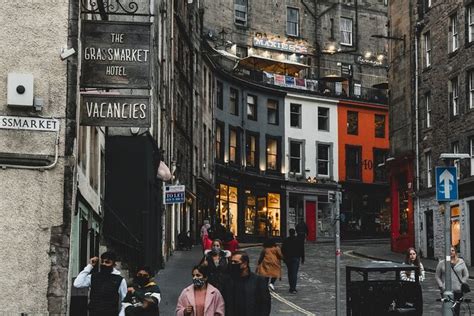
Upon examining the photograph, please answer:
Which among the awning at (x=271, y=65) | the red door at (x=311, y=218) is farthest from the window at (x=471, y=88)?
the red door at (x=311, y=218)

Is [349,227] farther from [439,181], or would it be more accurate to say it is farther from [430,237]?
[439,181]

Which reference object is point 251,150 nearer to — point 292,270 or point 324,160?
point 324,160

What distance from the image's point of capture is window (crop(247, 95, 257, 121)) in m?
60.0

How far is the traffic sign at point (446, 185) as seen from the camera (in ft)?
54.0

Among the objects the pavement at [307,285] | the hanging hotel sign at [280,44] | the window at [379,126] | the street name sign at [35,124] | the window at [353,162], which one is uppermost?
the hanging hotel sign at [280,44]

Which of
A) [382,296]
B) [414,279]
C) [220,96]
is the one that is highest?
[220,96]

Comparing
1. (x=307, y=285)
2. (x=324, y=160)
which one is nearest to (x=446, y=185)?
(x=307, y=285)

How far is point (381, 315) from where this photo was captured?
16.3 meters

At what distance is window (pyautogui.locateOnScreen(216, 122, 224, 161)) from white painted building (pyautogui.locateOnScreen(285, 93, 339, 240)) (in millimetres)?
6992

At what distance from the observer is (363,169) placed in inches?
2594

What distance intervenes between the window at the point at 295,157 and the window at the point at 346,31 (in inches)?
399

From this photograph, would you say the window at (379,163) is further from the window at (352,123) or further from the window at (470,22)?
the window at (470,22)

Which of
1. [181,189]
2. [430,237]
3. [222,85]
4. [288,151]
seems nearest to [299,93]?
[288,151]

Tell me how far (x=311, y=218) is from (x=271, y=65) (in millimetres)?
10555
